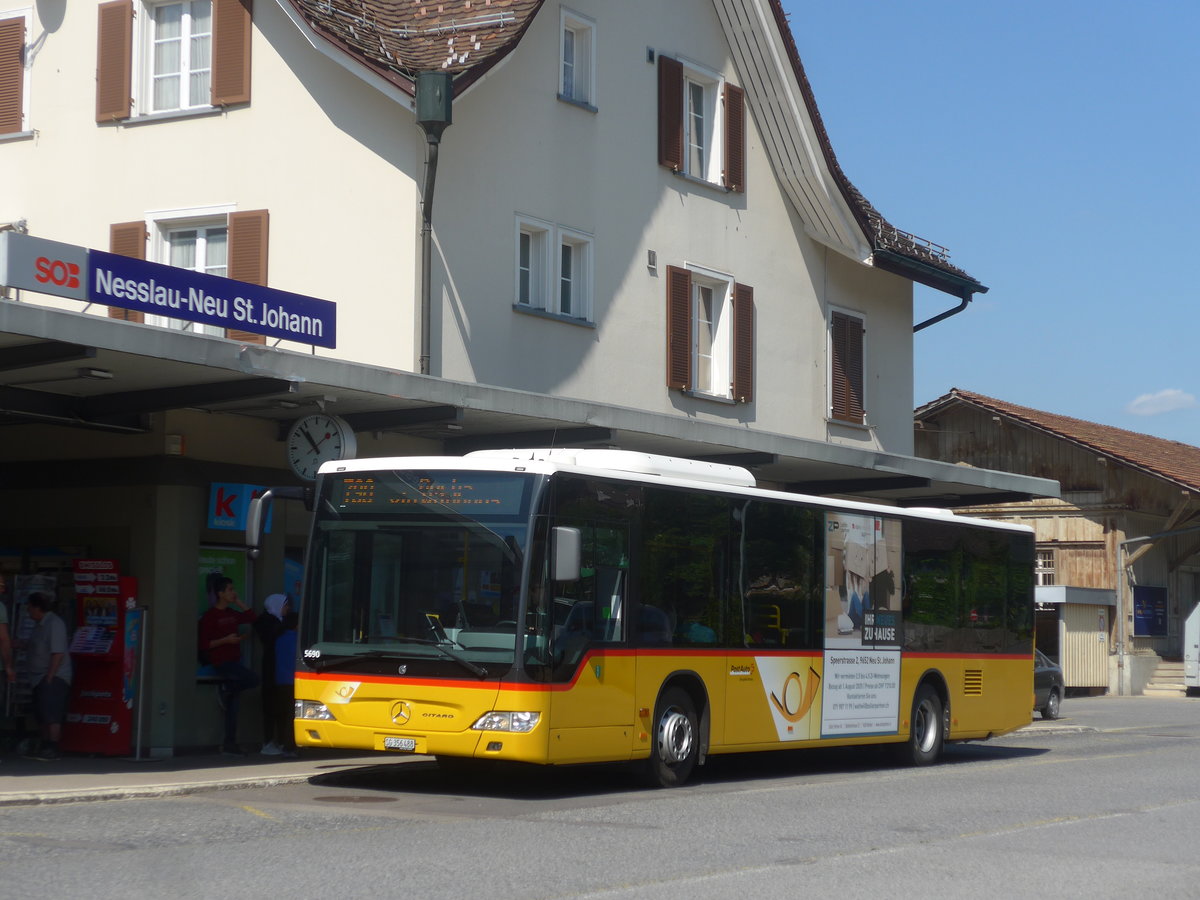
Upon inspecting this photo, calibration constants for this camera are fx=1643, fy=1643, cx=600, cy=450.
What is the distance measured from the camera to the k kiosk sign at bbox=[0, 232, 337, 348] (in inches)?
534

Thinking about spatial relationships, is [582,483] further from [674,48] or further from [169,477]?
[674,48]

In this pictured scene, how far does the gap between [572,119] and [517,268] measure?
2.52m

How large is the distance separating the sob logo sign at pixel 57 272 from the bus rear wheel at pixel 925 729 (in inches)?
382

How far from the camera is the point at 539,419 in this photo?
17.2m

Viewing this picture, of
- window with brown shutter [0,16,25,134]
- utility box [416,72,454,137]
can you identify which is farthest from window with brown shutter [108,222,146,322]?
utility box [416,72,454,137]

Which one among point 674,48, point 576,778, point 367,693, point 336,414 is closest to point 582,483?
point 367,693

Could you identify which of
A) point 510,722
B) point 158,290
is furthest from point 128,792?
point 158,290

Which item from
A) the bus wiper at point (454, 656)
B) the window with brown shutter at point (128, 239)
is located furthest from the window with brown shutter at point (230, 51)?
the bus wiper at point (454, 656)

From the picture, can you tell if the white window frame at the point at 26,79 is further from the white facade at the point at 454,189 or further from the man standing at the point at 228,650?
the man standing at the point at 228,650

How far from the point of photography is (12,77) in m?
21.8

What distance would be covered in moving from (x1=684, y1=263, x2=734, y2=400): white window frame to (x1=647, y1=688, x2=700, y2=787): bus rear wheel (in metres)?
10.3

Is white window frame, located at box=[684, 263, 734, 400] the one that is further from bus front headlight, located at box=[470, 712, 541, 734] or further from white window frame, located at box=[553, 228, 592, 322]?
bus front headlight, located at box=[470, 712, 541, 734]

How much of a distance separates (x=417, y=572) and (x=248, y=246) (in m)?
8.48

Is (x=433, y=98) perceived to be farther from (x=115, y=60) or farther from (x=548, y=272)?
(x=115, y=60)
